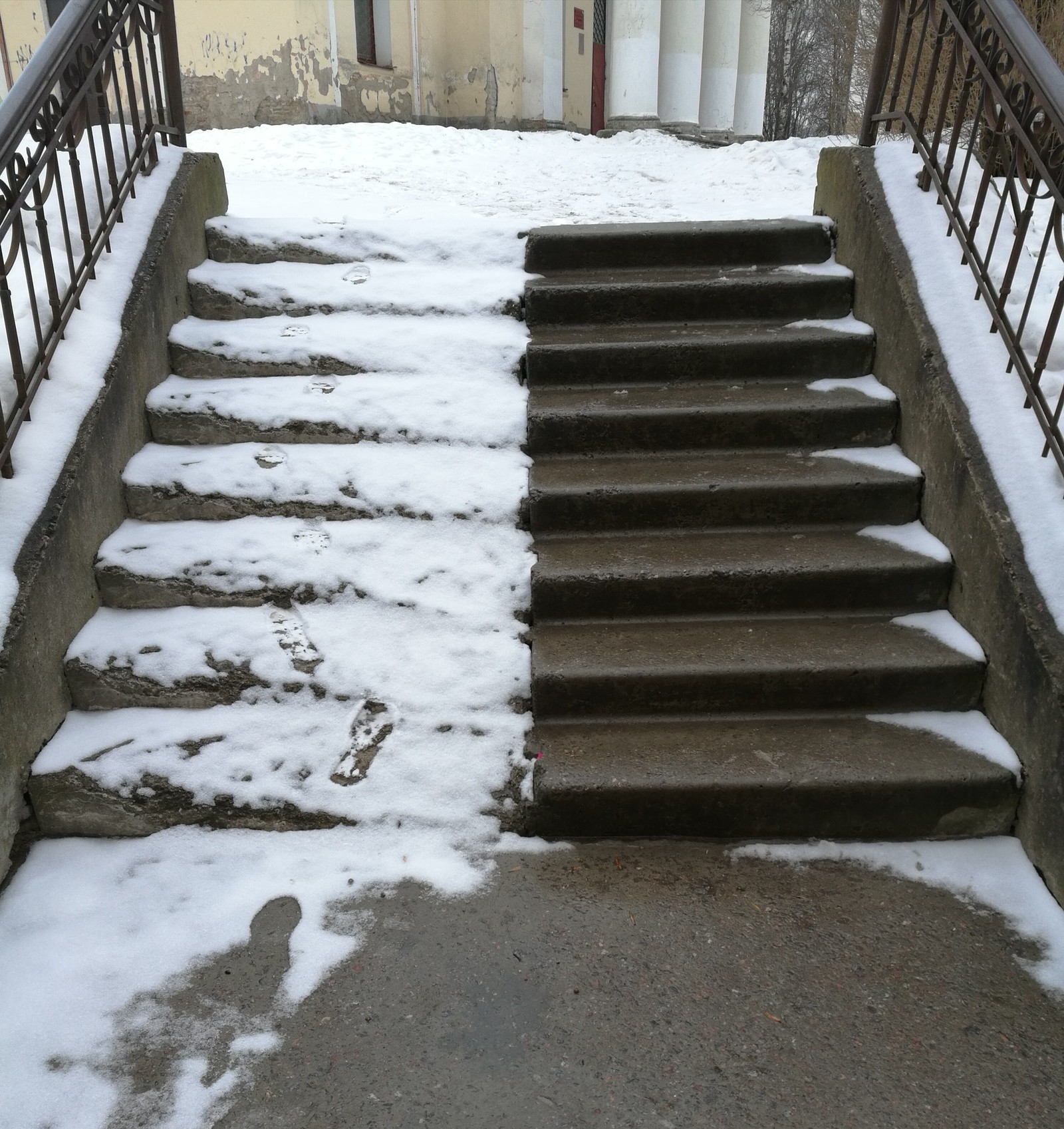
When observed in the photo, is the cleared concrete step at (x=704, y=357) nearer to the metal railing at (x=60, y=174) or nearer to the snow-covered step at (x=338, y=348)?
the snow-covered step at (x=338, y=348)

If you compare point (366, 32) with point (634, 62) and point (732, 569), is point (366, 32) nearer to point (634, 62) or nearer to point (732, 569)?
point (634, 62)

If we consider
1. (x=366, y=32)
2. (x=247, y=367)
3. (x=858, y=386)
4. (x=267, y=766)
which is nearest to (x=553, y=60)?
(x=366, y=32)

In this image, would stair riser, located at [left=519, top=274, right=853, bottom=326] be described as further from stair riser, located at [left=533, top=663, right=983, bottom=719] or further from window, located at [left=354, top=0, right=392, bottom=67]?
window, located at [left=354, top=0, right=392, bottom=67]

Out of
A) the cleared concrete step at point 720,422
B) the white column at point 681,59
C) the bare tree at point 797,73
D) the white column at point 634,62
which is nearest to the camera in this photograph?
the cleared concrete step at point 720,422

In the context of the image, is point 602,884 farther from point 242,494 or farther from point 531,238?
point 531,238

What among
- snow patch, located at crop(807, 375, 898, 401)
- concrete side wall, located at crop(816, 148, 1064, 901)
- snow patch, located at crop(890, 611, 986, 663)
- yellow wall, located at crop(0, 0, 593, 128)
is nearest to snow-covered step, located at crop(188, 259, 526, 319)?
snow patch, located at crop(807, 375, 898, 401)

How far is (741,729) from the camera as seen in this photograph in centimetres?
277

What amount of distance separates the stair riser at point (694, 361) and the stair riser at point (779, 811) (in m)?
1.87

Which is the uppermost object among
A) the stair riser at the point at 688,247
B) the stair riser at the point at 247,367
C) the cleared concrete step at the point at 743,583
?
the stair riser at the point at 688,247

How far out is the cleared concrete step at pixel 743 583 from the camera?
2992 millimetres

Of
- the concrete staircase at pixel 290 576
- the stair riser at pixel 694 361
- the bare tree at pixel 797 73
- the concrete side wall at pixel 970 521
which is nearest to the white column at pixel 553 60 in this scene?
the concrete side wall at pixel 970 521

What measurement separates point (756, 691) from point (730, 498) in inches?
31.1

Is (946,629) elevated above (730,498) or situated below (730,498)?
below

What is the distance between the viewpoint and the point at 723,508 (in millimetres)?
3268
